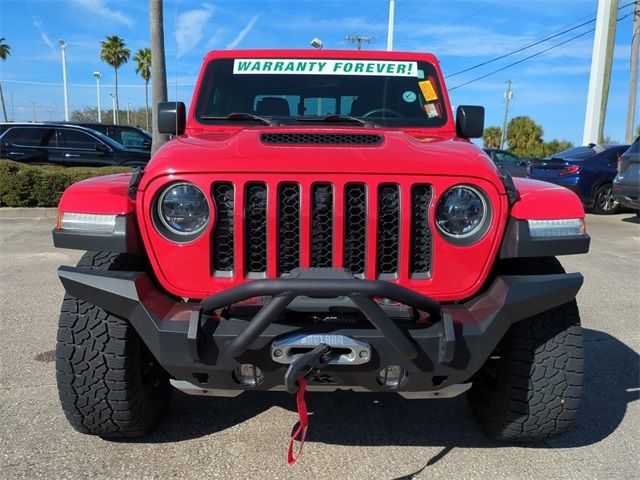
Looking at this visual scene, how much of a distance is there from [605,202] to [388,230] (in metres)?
11.5

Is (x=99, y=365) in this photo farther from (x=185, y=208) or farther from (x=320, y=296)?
(x=320, y=296)

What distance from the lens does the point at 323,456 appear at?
2660 millimetres

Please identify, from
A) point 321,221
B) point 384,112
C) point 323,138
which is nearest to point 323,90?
point 384,112

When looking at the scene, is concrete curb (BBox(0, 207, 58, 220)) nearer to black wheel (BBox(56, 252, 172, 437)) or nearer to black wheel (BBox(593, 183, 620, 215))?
black wheel (BBox(56, 252, 172, 437))

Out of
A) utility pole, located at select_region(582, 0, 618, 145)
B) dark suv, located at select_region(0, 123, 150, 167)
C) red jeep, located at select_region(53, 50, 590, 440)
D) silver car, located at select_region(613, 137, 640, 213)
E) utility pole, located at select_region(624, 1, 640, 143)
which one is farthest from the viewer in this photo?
utility pole, located at select_region(624, 1, 640, 143)

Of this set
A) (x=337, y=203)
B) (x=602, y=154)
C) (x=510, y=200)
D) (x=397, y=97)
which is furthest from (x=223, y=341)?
(x=602, y=154)

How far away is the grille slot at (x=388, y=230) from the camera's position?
228 centimetres

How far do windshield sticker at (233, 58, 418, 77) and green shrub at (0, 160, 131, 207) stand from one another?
25.5 feet

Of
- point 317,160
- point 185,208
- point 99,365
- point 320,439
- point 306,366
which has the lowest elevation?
point 320,439

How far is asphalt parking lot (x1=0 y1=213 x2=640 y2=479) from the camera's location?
2.54 metres

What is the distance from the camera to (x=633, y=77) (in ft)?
65.4

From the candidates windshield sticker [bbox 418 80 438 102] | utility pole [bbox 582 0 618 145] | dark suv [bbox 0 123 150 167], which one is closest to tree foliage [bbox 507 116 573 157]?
utility pole [bbox 582 0 618 145]

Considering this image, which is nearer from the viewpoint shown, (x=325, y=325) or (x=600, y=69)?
(x=325, y=325)

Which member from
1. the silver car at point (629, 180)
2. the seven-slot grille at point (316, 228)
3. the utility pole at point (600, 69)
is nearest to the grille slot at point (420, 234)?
the seven-slot grille at point (316, 228)
